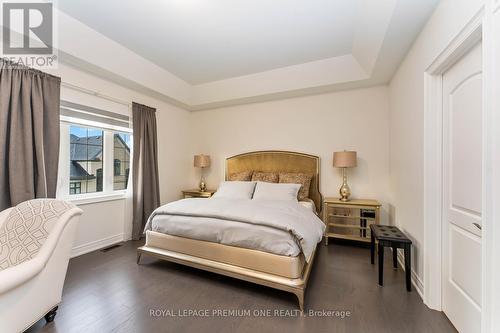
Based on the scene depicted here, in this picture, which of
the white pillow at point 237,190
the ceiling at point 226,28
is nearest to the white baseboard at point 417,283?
the white pillow at point 237,190

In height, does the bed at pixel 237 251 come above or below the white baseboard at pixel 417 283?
above

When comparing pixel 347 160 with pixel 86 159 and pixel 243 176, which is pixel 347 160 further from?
pixel 86 159

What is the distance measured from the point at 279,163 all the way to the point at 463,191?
252cm

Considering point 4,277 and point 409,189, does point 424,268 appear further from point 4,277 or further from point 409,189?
point 4,277

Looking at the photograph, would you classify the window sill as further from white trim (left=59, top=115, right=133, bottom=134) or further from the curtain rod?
the curtain rod

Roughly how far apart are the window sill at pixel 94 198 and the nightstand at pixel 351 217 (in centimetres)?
316

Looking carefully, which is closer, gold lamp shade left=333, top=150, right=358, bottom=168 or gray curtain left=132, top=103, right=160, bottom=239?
gold lamp shade left=333, top=150, right=358, bottom=168

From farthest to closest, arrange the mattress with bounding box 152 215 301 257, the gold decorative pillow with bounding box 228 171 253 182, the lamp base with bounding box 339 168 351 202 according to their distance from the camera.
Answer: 1. the gold decorative pillow with bounding box 228 171 253 182
2. the lamp base with bounding box 339 168 351 202
3. the mattress with bounding box 152 215 301 257

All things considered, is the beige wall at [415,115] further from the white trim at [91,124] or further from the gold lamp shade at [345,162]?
the white trim at [91,124]

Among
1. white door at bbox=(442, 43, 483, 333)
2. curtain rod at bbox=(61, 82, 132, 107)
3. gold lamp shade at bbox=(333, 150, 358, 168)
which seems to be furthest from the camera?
gold lamp shade at bbox=(333, 150, 358, 168)

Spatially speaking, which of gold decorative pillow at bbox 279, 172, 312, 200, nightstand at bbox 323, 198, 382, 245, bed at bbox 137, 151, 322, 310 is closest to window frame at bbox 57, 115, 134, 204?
bed at bbox 137, 151, 322, 310

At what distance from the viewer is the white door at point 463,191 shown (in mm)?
1337

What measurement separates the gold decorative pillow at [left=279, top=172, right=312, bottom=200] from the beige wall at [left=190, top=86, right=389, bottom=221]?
324mm

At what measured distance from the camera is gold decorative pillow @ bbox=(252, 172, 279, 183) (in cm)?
363
